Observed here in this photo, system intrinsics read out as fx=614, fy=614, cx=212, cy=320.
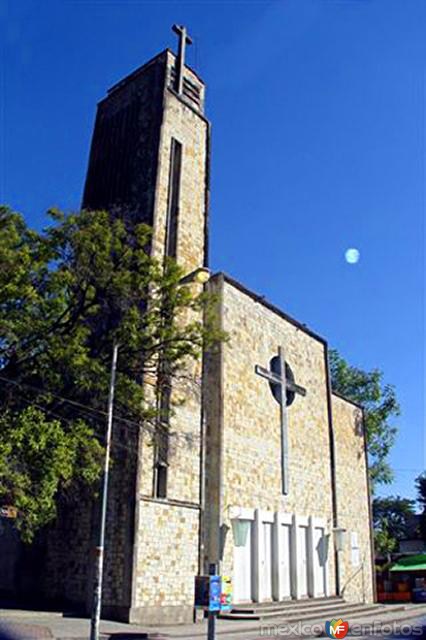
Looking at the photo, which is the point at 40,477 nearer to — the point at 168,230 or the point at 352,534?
the point at 168,230

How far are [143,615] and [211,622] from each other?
6926 mm

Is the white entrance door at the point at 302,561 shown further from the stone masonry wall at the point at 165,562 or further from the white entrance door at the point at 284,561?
the stone masonry wall at the point at 165,562

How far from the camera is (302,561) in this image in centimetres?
2358

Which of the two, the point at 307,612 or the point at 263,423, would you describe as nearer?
the point at 307,612

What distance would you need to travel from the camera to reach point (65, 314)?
624 inches

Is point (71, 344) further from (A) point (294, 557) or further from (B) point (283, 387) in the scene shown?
(A) point (294, 557)

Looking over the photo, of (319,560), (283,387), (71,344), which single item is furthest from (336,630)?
(283,387)

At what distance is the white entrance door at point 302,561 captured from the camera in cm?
2306

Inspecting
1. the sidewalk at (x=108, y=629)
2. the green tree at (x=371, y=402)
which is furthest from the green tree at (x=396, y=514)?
the sidewalk at (x=108, y=629)

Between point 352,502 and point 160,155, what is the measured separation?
1828 cm

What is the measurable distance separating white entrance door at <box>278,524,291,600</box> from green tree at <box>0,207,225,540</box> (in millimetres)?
8129

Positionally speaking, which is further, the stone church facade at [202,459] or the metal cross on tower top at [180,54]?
the metal cross on tower top at [180,54]

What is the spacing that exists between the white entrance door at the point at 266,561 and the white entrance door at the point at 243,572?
582mm

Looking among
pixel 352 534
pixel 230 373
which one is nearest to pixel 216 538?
pixel 230 373
